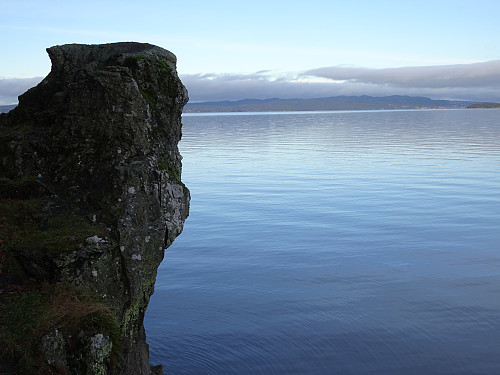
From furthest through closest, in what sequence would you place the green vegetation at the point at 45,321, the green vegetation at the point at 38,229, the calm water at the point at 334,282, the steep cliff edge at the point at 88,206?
the calm water at the point at 334,282 < the green vegetation at the point at 38,229 < the steep cliff edge at the point at 88,206 < the green vegetation at the point at 45,321

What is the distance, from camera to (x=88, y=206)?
1072cm

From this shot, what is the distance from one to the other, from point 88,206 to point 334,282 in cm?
1230

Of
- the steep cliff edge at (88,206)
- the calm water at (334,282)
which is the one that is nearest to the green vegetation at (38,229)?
the steep cliff edge at (88,206)

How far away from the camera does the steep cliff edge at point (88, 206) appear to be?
27.8 feet

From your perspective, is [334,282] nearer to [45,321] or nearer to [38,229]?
[38,229]

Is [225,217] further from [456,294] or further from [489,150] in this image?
[489,150]

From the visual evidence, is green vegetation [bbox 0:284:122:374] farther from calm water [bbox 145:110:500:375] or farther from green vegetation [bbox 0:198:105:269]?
calm water [bbox 145:110:500:375]

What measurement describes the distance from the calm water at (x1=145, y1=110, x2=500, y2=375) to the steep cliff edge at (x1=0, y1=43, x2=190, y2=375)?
4.28m

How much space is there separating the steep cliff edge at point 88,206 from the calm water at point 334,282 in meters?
4.28

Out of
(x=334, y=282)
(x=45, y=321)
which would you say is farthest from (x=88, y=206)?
(x=334, y=282)

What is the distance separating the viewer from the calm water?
14945mm

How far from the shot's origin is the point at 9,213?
1073 centimetres

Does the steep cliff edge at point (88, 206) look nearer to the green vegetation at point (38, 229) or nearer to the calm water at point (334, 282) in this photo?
the green vegetation at point (38, 229)

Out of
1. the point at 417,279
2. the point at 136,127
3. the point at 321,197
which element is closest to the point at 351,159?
the point at 321,197
